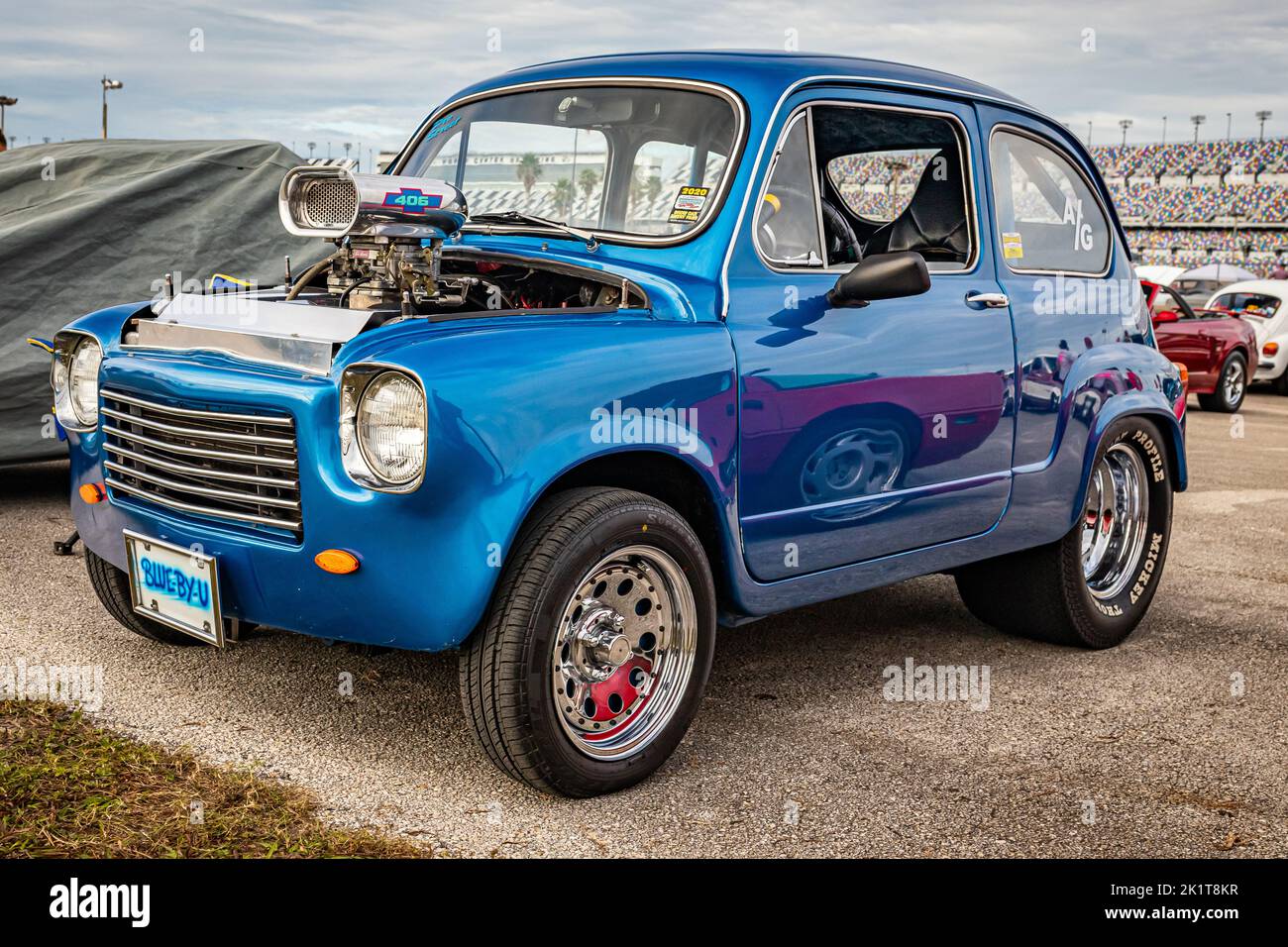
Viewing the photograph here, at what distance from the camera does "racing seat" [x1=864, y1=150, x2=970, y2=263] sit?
4.57 meters

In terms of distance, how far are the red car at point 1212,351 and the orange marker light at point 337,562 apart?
48.0 feet

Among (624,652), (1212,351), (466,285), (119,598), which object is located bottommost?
(1212,351)

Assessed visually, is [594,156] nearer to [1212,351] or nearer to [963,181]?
[963,181]

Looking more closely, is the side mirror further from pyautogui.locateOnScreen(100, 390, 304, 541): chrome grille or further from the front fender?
pyautogui.locateOnScreen(100, 390, 304, 541): chrome grille

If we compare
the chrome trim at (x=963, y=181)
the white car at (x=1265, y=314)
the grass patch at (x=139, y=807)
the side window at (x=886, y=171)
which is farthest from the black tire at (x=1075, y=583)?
the white car at (x=1265, y=314)

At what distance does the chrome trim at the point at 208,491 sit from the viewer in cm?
319

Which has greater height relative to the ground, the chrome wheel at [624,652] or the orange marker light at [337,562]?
the orange marker light at [337,562]

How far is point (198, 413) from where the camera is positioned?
335 centimetres

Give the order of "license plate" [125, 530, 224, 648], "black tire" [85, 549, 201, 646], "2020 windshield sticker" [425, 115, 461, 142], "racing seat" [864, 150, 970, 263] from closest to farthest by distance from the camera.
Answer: "license plate" [125, 530, 224, 648] < "black tire" [85, 549, 201, 646] < "racing seat" [864, 150, 970, 263] < "2020 windshield sticker" [425, 115, 461, 142]

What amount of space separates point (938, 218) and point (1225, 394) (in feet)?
43.7

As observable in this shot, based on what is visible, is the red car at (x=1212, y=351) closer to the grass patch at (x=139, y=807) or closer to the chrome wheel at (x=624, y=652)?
the chrome wheel at (x=624, y=652)

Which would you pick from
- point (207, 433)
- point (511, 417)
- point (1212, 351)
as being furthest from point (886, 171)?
point (1212, 351)

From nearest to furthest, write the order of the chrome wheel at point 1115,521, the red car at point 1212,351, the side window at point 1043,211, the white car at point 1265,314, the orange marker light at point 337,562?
1. the orange marker light at point 337,562
2. the side window at point 1043,211
3. the chrome wheel at point 1115,521
4. the red car at point 1212,351
5. the white car at point 1265,314

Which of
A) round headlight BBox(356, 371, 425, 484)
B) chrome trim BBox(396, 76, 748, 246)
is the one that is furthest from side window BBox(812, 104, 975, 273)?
round headlight BBox(356, 371, 425, 484)
